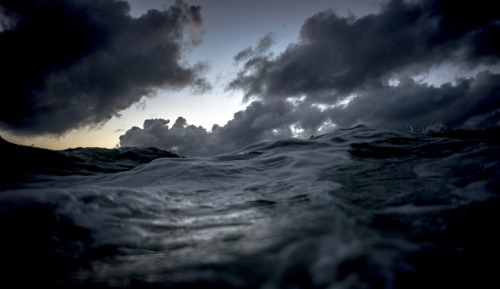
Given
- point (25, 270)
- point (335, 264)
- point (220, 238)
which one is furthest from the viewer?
point (220, 238)

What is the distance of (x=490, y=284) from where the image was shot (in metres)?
1.32

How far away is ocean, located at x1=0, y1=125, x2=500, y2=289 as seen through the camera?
158 centimetres

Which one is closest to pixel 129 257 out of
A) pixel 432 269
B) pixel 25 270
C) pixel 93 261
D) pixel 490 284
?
pixel 93 261

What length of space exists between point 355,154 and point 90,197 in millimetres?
5071

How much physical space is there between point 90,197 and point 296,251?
279cm

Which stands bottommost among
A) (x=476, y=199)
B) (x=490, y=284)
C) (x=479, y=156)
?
(x=490, y=284)

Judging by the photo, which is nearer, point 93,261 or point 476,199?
point 93,261

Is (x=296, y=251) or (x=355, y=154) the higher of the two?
Answer: (x=355, y=154)

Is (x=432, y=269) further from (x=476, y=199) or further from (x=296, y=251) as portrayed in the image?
(x=476, y=199)

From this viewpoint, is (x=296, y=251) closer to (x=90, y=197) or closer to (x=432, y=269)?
(x=432, y=269)

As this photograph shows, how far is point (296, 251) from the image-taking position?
183 cm

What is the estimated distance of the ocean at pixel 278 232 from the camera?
1.58m

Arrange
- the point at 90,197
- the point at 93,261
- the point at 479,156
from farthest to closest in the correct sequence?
the point at 479,156, the point at 90,197, the point at 93,261

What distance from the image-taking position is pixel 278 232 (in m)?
2.13
